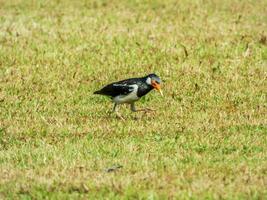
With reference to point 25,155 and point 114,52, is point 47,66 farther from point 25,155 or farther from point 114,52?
point 25,155

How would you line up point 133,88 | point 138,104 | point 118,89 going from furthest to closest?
point 138,104, point 118,89, point 133,88

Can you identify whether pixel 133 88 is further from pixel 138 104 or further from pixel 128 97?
pixel 138 104

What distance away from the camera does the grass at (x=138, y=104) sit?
9.96 m

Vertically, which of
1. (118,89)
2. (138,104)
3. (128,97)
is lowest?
(138,104)

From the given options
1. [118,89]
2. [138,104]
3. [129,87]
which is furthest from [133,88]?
[138,104]

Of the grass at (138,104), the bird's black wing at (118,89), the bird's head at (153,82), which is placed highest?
the bird's head at (153,82)

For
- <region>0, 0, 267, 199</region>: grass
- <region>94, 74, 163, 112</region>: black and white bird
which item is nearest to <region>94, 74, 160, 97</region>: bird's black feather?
<region>94, 74, 163, 112</region>: black and white bird

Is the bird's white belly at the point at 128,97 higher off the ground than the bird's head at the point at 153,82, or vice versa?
the bird's head at the point at 153,82

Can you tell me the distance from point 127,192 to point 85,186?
53 centimetres

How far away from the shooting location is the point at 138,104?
15484 mm

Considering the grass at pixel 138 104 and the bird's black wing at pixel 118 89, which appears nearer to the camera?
the grass at pixel 138 104

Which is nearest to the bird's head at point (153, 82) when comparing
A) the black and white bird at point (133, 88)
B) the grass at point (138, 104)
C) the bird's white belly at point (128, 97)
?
the black and white bird at point (133, 88)

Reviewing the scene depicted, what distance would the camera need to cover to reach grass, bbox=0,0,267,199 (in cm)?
996

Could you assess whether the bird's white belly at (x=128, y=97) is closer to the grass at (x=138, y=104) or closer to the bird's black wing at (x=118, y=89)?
the bird's black wing at (x=118, y=89)
